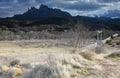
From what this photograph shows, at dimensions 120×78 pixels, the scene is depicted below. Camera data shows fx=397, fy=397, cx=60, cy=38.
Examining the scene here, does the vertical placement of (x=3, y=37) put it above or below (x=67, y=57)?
below

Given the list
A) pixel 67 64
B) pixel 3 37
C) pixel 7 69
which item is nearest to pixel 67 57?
pixel 67 64

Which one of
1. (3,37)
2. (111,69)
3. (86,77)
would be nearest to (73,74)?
(86,77)

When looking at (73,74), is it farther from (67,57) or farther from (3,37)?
(3,37)

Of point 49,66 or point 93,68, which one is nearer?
point 49,66

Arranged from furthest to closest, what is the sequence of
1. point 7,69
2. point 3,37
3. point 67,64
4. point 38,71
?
point 3,37 → point 7,69 → point 67,64 → point 38,71

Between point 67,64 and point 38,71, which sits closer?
point 38,71

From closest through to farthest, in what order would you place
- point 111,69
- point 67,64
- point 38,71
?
point 38,71
point 67,64
point 111,69

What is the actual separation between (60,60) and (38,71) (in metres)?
1.10

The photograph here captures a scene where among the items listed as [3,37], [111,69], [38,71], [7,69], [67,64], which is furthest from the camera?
[3,37]

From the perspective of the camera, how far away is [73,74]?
13.9 m

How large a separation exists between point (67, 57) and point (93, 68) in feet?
3.67

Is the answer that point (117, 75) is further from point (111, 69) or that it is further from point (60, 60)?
point (60, 60)

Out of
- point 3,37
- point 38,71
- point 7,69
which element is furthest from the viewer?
point 3,37

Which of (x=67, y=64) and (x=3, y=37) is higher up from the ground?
(x=67, y=64)
